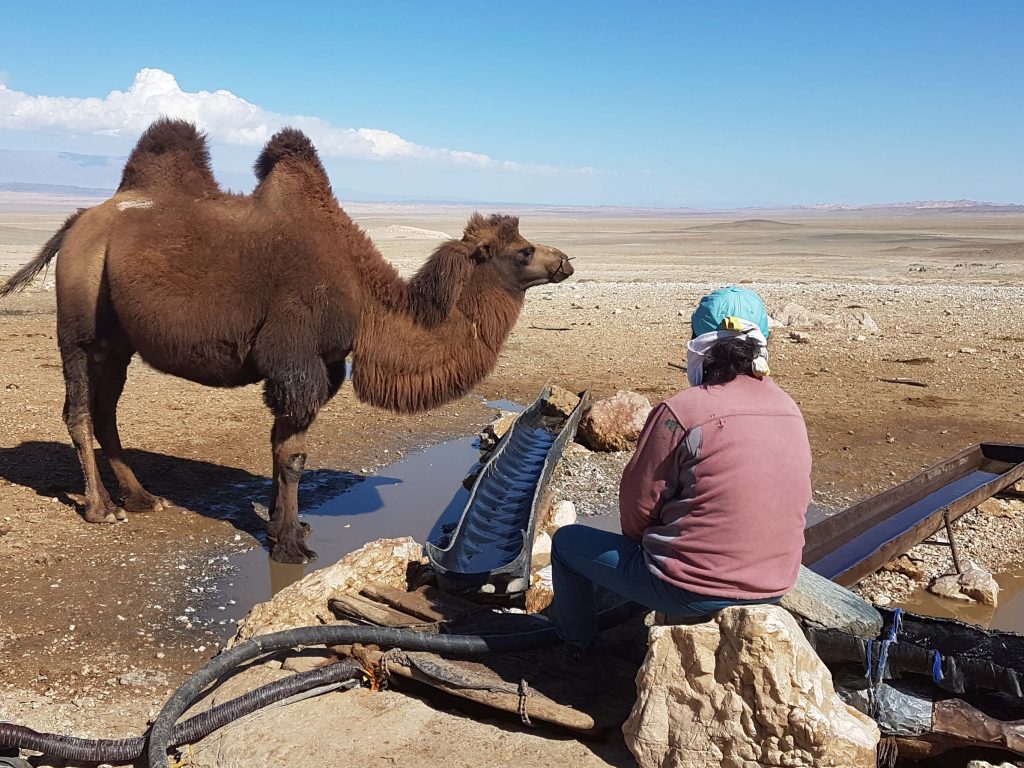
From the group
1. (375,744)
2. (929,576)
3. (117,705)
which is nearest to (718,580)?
(375,744)

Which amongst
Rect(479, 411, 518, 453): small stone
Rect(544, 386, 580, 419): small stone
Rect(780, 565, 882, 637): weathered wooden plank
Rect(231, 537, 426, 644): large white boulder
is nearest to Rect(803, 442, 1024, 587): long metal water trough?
Rect(780, 565, 882, 637): weathered wooden plank

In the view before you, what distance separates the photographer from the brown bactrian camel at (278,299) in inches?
271

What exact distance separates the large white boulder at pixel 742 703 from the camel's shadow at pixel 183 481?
4550 mm

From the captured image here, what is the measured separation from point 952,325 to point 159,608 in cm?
1534

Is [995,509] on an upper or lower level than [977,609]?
upper

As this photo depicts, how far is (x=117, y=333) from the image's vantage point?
7.60m

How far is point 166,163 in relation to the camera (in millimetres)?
7738

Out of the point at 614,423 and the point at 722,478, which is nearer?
the point at 722,478

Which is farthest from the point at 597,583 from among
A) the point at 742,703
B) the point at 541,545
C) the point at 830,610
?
the point at 541,545

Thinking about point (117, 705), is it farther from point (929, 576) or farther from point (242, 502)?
point (929, 576)

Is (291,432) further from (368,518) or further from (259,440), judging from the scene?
(259,440)

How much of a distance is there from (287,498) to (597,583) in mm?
3510

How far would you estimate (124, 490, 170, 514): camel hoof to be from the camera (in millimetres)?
7742

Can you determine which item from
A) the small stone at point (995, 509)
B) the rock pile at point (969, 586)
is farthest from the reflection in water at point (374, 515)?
the small stone at point (995, 509)
